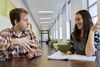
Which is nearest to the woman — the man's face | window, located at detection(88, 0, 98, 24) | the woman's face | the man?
the woman's face

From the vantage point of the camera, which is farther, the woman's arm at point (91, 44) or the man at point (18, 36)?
the woman's arm at point (91, 44)

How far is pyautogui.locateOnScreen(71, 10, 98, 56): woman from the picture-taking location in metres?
1.95

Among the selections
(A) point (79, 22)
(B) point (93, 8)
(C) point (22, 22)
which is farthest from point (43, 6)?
(C) point (22, 22)

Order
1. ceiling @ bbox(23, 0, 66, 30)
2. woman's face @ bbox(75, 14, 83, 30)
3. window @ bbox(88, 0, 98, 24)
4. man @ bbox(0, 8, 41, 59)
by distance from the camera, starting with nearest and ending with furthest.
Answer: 1. man @ bbox(0, 8, 41, 59)
2. woman's face @ bbox(75, 14, 83, 30)
3. window @ bbox(88, 0, 98, 24)
4. ceiling @ bbox(23, 0, 66, 30)

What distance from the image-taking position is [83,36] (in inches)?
85.3

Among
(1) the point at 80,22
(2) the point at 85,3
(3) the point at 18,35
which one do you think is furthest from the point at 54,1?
(3) the point at 18,35

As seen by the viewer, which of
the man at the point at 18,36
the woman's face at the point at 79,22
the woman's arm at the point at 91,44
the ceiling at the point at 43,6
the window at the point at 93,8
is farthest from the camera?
the ceiling at the point at 43,6

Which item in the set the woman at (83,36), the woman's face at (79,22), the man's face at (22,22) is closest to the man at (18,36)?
the man's face at (22,22)

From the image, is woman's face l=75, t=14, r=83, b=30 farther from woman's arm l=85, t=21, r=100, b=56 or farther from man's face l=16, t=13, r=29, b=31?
man's face l=16, t=13, r=29, b=31

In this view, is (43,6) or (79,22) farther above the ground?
(43,6)

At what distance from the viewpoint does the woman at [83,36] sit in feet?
6.41

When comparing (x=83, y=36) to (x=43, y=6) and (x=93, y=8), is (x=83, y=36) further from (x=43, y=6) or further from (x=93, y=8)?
(x=43, y=6)

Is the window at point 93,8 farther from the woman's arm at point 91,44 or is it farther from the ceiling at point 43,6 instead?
the woman's arm at point 91,44

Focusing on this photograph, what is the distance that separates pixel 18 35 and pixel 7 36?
0.15 metres
